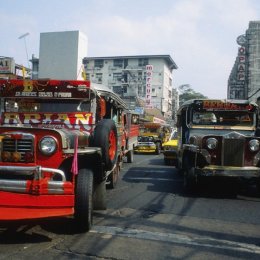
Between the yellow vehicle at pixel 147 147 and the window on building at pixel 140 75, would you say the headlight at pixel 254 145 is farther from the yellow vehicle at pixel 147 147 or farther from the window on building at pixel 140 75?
the window on building at pixel 140 75

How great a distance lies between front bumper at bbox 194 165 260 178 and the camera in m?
9.13

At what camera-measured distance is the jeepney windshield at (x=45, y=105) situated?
25.7 feet

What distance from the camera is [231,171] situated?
916 centimetres

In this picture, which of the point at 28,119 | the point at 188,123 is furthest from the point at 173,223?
the point at 188,123

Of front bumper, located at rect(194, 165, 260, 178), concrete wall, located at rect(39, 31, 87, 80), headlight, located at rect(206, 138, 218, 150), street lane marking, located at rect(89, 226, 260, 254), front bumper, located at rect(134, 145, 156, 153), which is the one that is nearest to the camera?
street lane marking, located at rect(89, 226, 260, 254)

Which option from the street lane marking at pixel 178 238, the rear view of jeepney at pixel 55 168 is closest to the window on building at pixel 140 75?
the rear view of jeepney at pixel 55 168

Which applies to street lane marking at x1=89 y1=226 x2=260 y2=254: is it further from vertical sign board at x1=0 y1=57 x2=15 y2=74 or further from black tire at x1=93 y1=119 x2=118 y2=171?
vertical sign board at x1=0 y1=57 x2=15 y2=74

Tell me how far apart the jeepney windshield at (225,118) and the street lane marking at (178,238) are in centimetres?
564

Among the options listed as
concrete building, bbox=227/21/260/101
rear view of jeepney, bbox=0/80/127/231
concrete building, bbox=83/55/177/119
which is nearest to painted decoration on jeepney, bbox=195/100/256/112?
rear view of jeepney, bbox=0/80/127/231

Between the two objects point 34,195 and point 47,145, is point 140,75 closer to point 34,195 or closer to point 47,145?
point 47,145

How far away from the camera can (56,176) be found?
5.59m

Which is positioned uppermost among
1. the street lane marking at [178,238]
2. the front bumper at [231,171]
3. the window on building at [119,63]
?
the window on building at [119,63]

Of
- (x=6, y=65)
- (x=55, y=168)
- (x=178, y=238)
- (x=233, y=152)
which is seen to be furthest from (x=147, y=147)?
(x=55, y=168)

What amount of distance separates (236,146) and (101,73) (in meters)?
67.7
